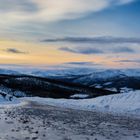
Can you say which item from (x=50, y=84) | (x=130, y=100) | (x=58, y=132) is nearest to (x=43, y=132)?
(x=58, y=132)

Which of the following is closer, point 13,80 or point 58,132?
point 58,132

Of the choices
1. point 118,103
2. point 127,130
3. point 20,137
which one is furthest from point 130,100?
point 20,137

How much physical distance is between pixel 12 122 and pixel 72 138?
7824 mm

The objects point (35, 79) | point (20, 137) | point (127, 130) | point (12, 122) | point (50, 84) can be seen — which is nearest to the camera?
point (20, 137)

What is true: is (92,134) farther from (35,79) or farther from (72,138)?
(35,79)

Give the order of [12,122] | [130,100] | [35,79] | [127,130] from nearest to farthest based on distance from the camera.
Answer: [127,130] < [12,122] < [130,100] < [35,79]

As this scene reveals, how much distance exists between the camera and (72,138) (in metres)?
19.3

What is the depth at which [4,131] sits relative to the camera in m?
21.3

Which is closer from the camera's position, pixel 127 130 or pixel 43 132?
pixel 43 132

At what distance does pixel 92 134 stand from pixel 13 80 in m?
156

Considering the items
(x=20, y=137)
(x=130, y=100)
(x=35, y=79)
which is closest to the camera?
(x=20, y=137)

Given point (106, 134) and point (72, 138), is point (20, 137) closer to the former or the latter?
point (72, 138)

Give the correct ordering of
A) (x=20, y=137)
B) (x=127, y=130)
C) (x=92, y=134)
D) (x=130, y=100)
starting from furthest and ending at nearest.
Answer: (x=130, y=100) < (x=127, y=130) < (x=92, y=134) < (x=20, y=137)

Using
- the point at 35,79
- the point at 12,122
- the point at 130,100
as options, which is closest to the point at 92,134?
the point at 12,122
